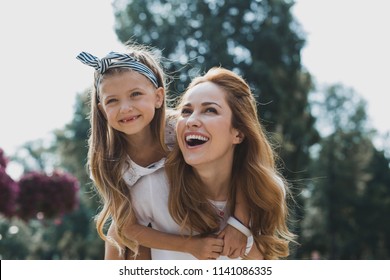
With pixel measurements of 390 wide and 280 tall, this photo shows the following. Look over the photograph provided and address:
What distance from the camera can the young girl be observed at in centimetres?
341

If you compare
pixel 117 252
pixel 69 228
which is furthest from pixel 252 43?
pixel 117 252

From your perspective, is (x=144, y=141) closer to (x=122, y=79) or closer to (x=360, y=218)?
(x=122, y=79)

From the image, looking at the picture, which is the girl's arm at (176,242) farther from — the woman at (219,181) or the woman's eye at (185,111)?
the woman's eye at (185,111)

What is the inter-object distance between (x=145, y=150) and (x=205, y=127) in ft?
1.58

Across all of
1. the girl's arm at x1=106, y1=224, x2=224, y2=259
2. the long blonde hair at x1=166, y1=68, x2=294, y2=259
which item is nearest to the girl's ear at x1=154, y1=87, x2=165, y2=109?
the long blonde hair at x1=166, y1=68, x2=294, y2=259

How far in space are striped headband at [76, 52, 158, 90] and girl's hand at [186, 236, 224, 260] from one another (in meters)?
0.96

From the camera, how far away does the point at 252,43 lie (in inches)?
715

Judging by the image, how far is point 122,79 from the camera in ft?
11.3

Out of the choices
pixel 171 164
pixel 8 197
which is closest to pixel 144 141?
pixel 171 164

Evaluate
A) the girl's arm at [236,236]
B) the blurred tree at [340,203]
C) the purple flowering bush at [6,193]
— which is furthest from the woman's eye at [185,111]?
the blurred tree at [340,203]

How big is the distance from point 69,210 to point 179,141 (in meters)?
5.74

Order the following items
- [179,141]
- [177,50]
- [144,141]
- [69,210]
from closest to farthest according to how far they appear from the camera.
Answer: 1. [179,141]
2. [144,141]
3. [69,210]
4. [177,50]

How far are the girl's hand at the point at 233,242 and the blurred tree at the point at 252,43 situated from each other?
1357 centimetres
